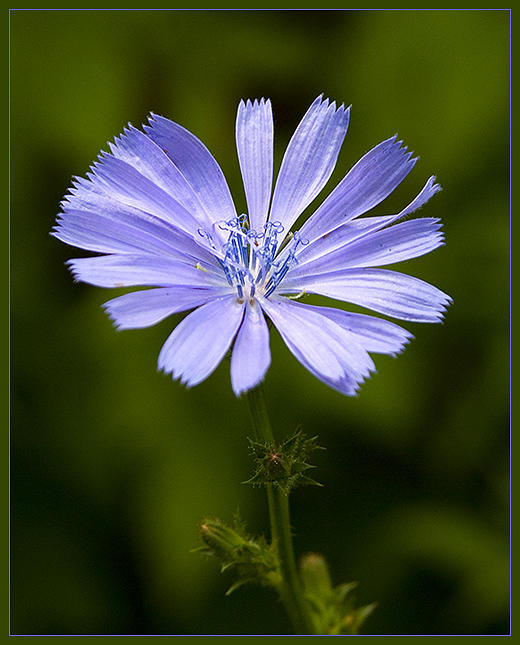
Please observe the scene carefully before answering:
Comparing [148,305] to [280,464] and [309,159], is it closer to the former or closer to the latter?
[280,464]

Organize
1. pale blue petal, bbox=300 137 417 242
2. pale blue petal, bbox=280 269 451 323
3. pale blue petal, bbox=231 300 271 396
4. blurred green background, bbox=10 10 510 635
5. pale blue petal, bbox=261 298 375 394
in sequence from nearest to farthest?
pale blue petal, bbox=231 300 271 396 < pale blue petal, bbox=261 298 375 394 < pale blue petal, bbox=280 269 451 323 < pale blue petal, bbox=300 137 417 242 < blurred green background, bbox=10 10 510 635

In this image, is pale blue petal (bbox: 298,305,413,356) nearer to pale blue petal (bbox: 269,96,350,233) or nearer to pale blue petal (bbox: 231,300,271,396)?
pale blue petal (bbox: 231,300,271,396)

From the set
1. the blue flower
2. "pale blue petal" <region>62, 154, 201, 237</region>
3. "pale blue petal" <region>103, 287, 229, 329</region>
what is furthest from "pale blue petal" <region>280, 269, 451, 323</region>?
"pale blue petal" <region>62, 154, 201, 237</region>

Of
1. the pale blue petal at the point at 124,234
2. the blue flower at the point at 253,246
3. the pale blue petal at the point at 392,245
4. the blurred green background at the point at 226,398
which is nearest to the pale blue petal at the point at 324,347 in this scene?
the blue flower at the point at 253,246

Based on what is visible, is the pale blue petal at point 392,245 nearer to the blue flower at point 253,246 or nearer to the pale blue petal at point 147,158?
the blue flower at point 253,246

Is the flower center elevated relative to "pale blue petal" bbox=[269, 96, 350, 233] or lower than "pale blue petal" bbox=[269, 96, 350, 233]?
lower

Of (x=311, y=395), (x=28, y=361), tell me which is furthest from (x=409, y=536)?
(x=28, y=361)

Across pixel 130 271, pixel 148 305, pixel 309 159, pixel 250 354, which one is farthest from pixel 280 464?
pixel 309 159
